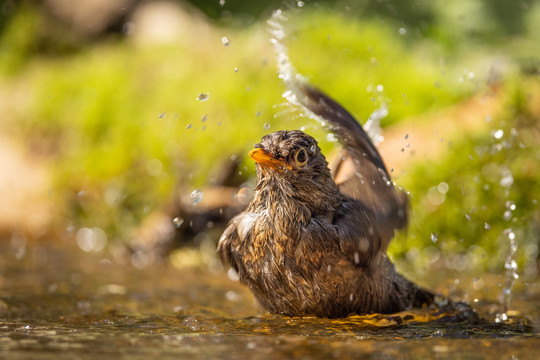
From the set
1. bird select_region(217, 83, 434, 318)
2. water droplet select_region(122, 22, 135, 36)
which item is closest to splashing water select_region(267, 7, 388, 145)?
bird select_region(217, 83, 434, 318)

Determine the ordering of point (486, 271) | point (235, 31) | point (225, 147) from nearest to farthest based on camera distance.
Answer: point (486, 271) < point (225, 147) < point (235, 31)

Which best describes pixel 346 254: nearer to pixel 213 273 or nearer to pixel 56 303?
pixel 56 303

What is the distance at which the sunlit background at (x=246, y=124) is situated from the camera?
613 cm

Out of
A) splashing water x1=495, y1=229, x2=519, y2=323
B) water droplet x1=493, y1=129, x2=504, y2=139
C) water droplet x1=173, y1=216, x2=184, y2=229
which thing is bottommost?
splashing water x1=495, y1=229, x2=519, y2=323

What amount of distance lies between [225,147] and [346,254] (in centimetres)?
373

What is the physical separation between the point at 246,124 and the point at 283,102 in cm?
242

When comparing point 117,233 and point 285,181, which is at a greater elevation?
point 117,233

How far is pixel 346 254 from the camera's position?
362 centimetres

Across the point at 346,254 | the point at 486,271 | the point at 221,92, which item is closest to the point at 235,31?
the point at 221,92

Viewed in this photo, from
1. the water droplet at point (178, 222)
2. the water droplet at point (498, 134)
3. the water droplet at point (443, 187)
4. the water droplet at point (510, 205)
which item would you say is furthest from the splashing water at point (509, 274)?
the water droplet at point (178, 222)

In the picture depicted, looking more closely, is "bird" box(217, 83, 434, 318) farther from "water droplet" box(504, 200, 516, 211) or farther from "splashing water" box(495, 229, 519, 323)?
"water droplet" box(504, 200, 516, 211)

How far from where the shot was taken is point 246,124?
295 inches

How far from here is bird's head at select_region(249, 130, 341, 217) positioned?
3.65m

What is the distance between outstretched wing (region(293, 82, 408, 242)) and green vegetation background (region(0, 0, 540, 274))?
464mm
